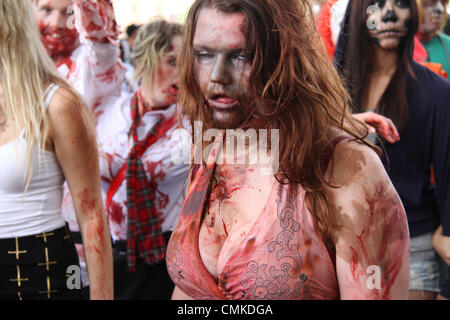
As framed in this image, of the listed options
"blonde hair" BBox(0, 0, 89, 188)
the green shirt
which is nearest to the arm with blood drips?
"blonde hair" BBox(0, 0, 89, 188)

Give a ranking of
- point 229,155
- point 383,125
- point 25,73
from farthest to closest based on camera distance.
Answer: point 25,73, point 383,125, point 229,155

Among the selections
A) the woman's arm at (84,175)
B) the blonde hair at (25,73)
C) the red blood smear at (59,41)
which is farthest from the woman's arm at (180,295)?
the red blood smear at (59,41)

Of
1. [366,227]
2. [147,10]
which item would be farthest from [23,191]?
[147,10]

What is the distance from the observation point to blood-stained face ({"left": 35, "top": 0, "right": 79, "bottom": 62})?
2045 millimetres

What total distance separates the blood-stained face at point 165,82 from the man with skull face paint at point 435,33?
4.97ft

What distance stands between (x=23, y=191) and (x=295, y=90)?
0.93 m

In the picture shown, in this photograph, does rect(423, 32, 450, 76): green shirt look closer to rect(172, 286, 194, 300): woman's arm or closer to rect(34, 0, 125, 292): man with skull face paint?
rect(34, 0, 125, 292): man with skull face paint

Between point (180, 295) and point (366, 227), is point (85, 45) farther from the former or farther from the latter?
point (366, 227)

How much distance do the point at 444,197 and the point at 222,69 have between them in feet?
3.75

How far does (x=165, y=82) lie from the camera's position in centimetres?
263

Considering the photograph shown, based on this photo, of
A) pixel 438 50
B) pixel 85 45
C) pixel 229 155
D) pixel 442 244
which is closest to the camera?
pixel 229 155

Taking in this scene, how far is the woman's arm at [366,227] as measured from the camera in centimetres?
118

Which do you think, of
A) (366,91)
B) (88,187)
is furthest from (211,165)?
(366,91)

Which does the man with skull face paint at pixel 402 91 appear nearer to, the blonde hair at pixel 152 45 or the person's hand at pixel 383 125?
the person's hand at pixel 383 125
